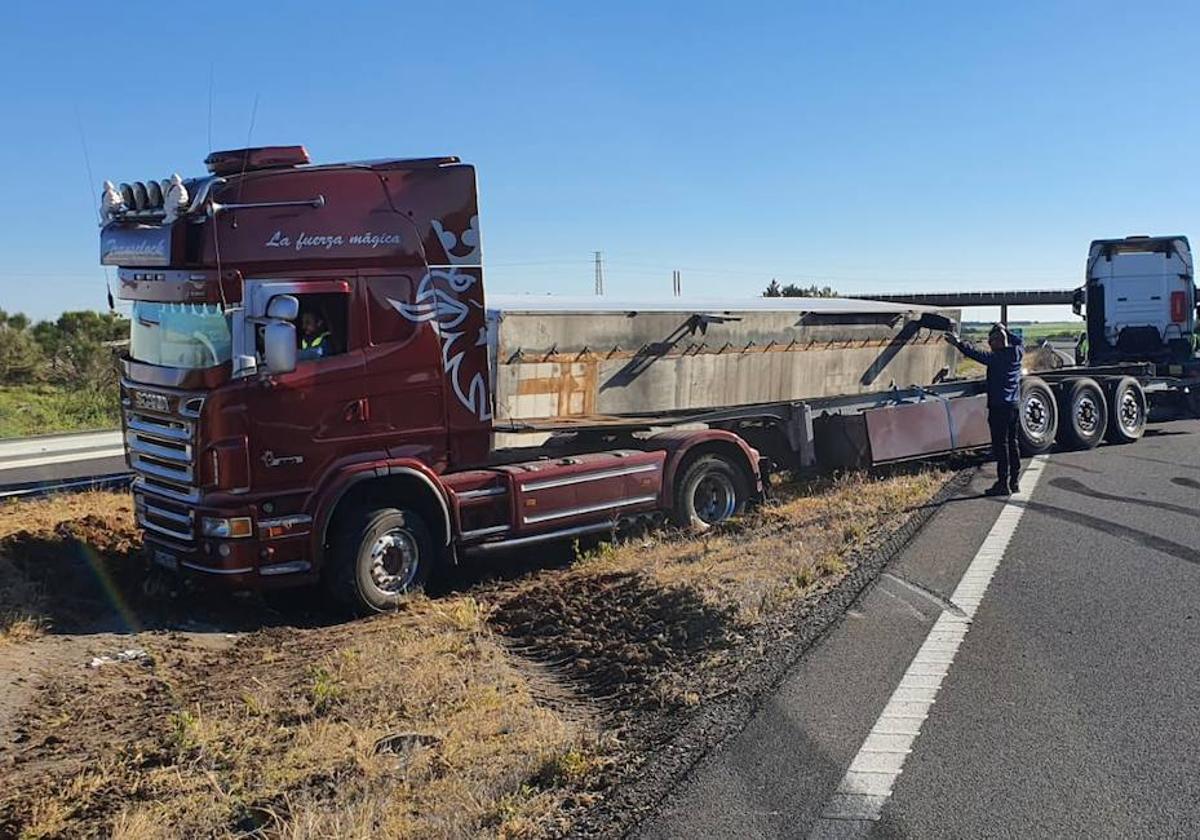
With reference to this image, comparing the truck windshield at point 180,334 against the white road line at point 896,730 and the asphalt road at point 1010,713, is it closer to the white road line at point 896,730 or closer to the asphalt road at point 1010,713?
the asphalt road at point 1010,713

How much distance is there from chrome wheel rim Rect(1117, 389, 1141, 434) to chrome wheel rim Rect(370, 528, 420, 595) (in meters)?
12.3

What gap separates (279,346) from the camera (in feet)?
27.5

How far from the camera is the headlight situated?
8.37 meters

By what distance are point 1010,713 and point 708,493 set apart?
6.80m

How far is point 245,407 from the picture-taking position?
8.39m

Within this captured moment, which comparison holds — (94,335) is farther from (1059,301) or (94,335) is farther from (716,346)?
(1059,301)

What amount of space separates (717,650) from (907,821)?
8.10ft

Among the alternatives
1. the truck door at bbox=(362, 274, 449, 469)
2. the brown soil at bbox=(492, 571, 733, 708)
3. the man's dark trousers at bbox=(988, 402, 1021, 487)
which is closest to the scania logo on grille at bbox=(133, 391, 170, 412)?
the truck door at bbox=(362, 274, 449, 469)

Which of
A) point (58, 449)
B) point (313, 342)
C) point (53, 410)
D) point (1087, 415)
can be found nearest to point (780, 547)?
point (313, 342)

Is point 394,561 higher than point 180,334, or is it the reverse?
point 180,334

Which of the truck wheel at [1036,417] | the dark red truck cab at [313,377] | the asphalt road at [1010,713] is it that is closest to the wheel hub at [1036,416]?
the truck wheel at [1036,417]

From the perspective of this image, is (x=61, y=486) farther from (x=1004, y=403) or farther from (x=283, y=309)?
(x=1004, y=403)

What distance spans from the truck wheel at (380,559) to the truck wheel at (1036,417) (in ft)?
30.9

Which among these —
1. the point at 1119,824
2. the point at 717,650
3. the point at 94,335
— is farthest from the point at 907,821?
the point at 94,335
